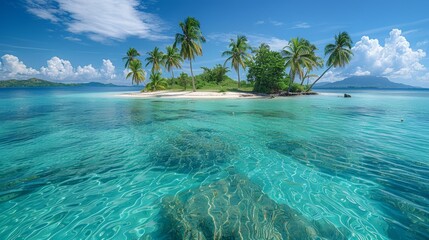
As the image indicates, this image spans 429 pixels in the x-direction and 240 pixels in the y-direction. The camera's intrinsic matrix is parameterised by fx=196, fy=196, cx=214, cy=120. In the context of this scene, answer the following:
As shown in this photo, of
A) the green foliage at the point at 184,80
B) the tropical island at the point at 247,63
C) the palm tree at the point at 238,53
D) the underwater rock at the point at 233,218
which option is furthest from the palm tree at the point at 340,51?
the underwater rock at the point at 233,218

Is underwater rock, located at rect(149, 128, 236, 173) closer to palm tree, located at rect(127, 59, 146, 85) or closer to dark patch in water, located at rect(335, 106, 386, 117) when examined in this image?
dark patch in water, located at rect(335, 106, 386, 117)

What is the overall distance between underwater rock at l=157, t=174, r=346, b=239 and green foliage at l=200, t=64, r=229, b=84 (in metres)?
59.3

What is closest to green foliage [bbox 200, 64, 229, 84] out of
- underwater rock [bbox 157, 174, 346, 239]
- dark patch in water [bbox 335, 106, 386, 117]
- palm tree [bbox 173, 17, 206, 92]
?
palm tree [bbox 173, 17, 206, 92]

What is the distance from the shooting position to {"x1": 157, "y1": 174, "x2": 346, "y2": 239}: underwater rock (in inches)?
160

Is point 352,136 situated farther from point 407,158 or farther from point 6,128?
point 6,128

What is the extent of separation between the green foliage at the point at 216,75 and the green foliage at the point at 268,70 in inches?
582

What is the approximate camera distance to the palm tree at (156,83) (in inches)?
2265

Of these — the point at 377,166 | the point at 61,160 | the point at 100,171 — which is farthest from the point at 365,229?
the point at 61,160

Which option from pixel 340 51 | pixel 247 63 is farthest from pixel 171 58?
pixel 340 51

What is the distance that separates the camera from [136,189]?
19.3 ft

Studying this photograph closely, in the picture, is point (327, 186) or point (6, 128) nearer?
point (327, 186)

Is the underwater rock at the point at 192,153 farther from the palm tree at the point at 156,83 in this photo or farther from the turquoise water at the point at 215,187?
the palm tree at the point at 156,83

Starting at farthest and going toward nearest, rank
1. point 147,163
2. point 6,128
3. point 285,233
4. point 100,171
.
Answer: point 6,128 → point 147,163 → point 100,171 → point 285,233

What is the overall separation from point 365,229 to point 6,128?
70.2ft
